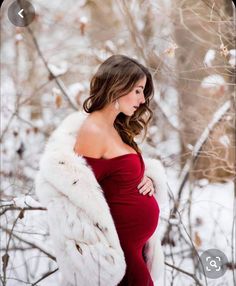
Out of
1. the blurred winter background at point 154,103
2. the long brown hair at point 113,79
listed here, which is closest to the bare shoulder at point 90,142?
the long brown hair at point 113,79

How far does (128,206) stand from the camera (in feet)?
5.33

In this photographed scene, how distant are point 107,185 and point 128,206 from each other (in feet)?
0.35

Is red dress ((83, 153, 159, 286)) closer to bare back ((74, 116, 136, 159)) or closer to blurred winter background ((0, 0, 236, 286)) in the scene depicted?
bare back ((74, 116, 136, 159))

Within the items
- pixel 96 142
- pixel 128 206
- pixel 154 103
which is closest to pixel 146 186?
pixel 128 206

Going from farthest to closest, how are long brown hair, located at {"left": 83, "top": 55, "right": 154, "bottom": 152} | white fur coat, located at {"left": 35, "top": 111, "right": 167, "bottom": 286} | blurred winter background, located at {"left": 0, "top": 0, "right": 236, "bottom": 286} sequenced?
blurred winter background, located at {"left": 0, "top": 0, "right": 236, "bottom": 286}, long brown hair, located at {"left": 83, "top": 55, "right": 154, "bottom": 152}, white fur coat, located at {"left": 35, "top": 111, "right": 167, "bottom": 286}

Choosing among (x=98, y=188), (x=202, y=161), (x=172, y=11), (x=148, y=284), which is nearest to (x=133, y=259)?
(x=148, y=284)

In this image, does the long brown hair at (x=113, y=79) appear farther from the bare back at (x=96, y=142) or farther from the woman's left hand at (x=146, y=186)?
the woman's left hand at (x=146, y=186)

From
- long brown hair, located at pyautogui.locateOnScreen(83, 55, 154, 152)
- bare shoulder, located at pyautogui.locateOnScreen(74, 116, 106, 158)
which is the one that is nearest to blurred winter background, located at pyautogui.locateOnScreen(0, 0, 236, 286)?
long brown hair, located at pyautogui.locateOnScreen(83, 55, 154, 152)

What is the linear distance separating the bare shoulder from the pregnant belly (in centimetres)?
18

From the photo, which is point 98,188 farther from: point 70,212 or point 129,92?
point 129,92

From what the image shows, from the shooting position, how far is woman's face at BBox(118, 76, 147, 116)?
1658mm

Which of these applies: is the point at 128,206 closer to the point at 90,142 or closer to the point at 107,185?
the point at 107,185

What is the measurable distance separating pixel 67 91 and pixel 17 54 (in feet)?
2.37

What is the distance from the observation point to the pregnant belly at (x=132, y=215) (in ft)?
5.32
